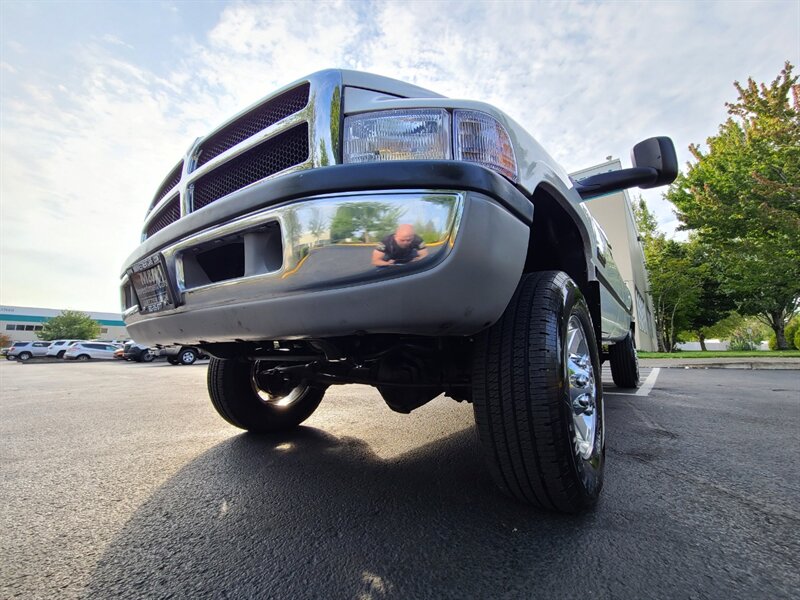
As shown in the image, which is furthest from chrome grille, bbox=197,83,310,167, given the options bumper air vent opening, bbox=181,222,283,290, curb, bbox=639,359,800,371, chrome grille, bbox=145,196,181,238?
curb, bbox=639,359,800,371

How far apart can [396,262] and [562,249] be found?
1.50m

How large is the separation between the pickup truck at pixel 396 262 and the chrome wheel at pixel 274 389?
2.66ft

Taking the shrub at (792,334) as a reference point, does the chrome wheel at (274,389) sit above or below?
above

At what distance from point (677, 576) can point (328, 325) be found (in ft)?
3.82

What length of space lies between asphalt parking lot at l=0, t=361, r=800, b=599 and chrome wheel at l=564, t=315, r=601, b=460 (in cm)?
26

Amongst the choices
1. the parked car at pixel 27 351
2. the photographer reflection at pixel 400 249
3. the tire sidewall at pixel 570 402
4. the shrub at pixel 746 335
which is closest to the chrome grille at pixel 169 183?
the photographer reflection at pixel 400 249

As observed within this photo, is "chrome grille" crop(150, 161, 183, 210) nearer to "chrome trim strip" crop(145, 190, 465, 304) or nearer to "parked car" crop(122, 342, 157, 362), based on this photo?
"chrome trim strip" crop(145, 190, 465, 304)

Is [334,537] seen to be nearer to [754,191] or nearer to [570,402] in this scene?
[570,402]

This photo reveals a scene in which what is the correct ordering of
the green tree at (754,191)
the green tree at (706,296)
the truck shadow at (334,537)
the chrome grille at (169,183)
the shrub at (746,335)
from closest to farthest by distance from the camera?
the truck shadow at (334,537) < the chrome grille at (169,183) < the green tree at (754,191) < the green tree at (706,296) < the shrub at (746,335)

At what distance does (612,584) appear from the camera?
1.10 m

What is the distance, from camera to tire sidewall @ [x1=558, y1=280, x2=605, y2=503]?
1.43 m

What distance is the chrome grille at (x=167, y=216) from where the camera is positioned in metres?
1.98

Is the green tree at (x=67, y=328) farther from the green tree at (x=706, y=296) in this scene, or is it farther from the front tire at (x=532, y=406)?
the front tire at (x=532, y=406)

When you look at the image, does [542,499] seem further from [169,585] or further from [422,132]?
[422,132]
